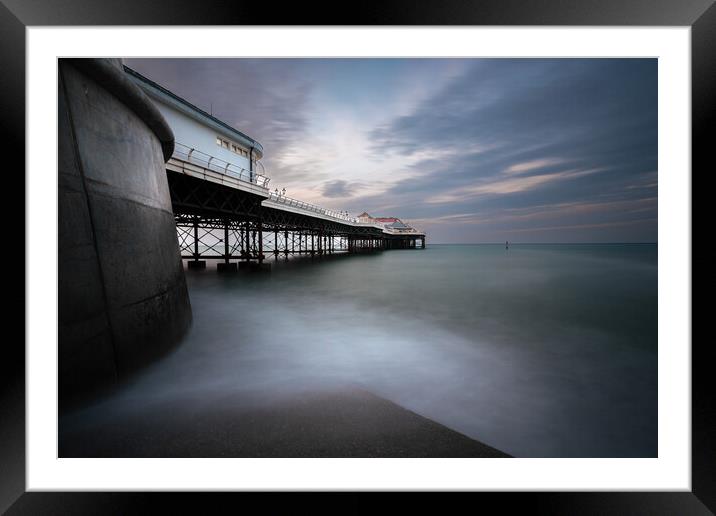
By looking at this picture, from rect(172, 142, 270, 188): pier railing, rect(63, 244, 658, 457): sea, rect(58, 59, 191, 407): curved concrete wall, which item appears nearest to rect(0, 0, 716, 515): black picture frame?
rect(58, 59, 191, 407): curved concrete wall

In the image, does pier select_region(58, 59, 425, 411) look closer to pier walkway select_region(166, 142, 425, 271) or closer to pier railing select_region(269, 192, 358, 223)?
pier walkway select_region(166, 142, 425, 271)

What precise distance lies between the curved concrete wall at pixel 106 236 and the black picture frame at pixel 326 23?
4.30 ft

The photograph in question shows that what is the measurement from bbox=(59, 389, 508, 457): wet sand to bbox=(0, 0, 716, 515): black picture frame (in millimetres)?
859

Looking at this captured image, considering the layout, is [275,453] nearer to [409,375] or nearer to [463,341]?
[409,375]

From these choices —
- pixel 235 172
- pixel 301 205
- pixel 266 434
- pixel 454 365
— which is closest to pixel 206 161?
pixel 235 172

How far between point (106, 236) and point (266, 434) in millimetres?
3235

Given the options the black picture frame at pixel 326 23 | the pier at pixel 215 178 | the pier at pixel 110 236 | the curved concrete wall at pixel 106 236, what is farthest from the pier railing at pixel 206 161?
the black picture frame at pixel 326 23

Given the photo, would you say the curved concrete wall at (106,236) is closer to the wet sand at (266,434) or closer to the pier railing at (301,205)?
the wet sand at (266,434)

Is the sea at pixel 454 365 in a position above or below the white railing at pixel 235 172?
below

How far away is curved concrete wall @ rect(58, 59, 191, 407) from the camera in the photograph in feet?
11.0

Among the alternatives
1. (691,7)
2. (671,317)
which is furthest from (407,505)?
(691,7)

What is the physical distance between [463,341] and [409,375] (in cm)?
315

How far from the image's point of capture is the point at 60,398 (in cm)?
331

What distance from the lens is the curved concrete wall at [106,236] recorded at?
3.37 metres
